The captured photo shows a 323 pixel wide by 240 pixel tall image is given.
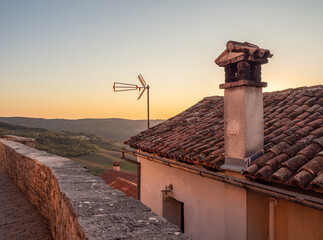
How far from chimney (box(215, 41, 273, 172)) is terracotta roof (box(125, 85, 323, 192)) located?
247 mm

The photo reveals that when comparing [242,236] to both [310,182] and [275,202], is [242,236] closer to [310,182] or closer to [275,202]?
[275,202]

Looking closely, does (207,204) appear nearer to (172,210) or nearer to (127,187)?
(172,210)

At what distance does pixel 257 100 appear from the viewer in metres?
4.02

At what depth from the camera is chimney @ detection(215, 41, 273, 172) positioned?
3.78 meters

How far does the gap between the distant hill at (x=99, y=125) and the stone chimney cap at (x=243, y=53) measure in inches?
2698

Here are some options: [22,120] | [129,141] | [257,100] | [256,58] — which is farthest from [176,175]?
[22,120]

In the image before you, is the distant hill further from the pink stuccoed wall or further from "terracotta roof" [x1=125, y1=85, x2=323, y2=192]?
the pink stuccoed wall

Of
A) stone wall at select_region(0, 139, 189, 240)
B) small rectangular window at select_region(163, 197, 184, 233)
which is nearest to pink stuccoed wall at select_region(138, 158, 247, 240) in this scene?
small rectangular window at select_region(163, 197, 184, 233)

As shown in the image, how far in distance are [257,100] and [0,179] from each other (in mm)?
6439

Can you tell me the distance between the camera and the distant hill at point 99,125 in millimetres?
73369

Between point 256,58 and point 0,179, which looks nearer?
point 256,58

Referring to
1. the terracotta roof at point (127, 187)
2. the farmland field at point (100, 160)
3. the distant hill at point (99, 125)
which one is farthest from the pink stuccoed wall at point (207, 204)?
the distant hill at point (99, 125)

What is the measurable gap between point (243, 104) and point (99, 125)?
85777 mm

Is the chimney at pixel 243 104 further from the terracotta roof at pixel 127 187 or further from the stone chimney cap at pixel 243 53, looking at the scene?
the terracotta roof at pixel 127 187
